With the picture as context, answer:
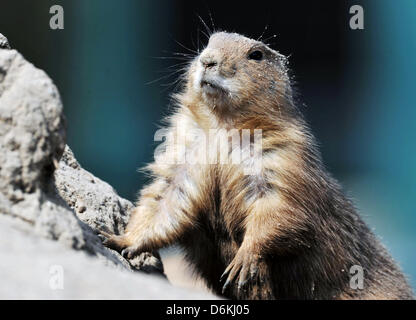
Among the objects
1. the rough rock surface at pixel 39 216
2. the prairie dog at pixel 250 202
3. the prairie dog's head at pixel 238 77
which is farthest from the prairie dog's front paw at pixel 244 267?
the prairie dog's head at pixel 238 77

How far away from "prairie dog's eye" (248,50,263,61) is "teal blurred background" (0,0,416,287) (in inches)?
193

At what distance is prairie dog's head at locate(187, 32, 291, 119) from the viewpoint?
18.0 ft

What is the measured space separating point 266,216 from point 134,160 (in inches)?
243

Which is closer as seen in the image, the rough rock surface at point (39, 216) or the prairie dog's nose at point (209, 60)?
the rough rock surface at point (39, 216)

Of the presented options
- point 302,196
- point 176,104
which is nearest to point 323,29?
point 176,104

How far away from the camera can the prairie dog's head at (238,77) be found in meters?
5.48

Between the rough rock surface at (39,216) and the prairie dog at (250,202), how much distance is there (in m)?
1.07

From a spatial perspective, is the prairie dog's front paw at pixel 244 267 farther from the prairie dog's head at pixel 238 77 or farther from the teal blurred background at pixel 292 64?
the teal blurred background at pixel 292 64

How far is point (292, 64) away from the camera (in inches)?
469

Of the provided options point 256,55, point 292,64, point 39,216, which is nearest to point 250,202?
point 256,55

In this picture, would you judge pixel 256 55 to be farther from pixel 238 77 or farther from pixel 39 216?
pixel 39 216

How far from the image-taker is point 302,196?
5.29 m

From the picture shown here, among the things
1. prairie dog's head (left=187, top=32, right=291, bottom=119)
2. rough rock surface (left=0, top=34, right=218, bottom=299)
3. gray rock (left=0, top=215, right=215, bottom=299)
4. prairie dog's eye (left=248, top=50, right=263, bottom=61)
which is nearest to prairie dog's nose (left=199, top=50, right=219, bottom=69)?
prairie dog's head (left=187, top=32, right=291, bottom=119)

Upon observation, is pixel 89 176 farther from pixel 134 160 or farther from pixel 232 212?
pixel 134 160
